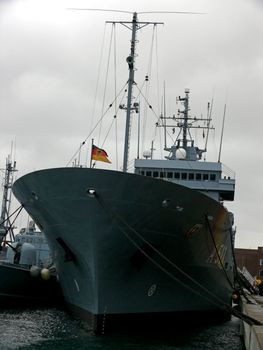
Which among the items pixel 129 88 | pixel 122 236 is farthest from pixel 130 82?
pixel 122 236

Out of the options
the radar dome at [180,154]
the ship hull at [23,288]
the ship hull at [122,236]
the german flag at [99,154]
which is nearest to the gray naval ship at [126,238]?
the ship hull at [122,236]

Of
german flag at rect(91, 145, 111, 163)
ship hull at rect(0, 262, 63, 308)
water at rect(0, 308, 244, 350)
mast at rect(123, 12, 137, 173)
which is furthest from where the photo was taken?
ship hull at rect(0, 262, 63, 308)

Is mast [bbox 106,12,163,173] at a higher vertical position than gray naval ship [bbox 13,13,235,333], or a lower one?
higher

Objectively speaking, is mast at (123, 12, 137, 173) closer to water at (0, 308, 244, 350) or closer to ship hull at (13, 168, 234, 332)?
ship hull at (13, 168, 234, 332)

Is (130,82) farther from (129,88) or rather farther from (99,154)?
(99,154)

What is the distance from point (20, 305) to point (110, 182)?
10.7 m

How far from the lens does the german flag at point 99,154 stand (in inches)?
602

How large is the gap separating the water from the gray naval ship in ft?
1.68

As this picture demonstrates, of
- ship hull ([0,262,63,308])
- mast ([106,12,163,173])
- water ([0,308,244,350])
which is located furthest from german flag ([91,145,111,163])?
ship hull ([0,262,63,308])

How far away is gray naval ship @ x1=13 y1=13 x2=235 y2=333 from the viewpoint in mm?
12914

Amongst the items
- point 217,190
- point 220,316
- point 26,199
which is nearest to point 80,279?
point 26,199

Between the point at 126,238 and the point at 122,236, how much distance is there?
125 mm

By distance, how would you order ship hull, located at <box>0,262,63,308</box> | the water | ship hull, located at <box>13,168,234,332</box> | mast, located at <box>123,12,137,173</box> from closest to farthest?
1. the water
2. ship hull, located at <box>13,168,234,332</box>
3. mast, located at <box>123,12,137,173</box>
4. ship hull, located at <box>0,262,63,308</box>

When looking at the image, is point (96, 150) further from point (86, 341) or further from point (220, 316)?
point (220, 316)
